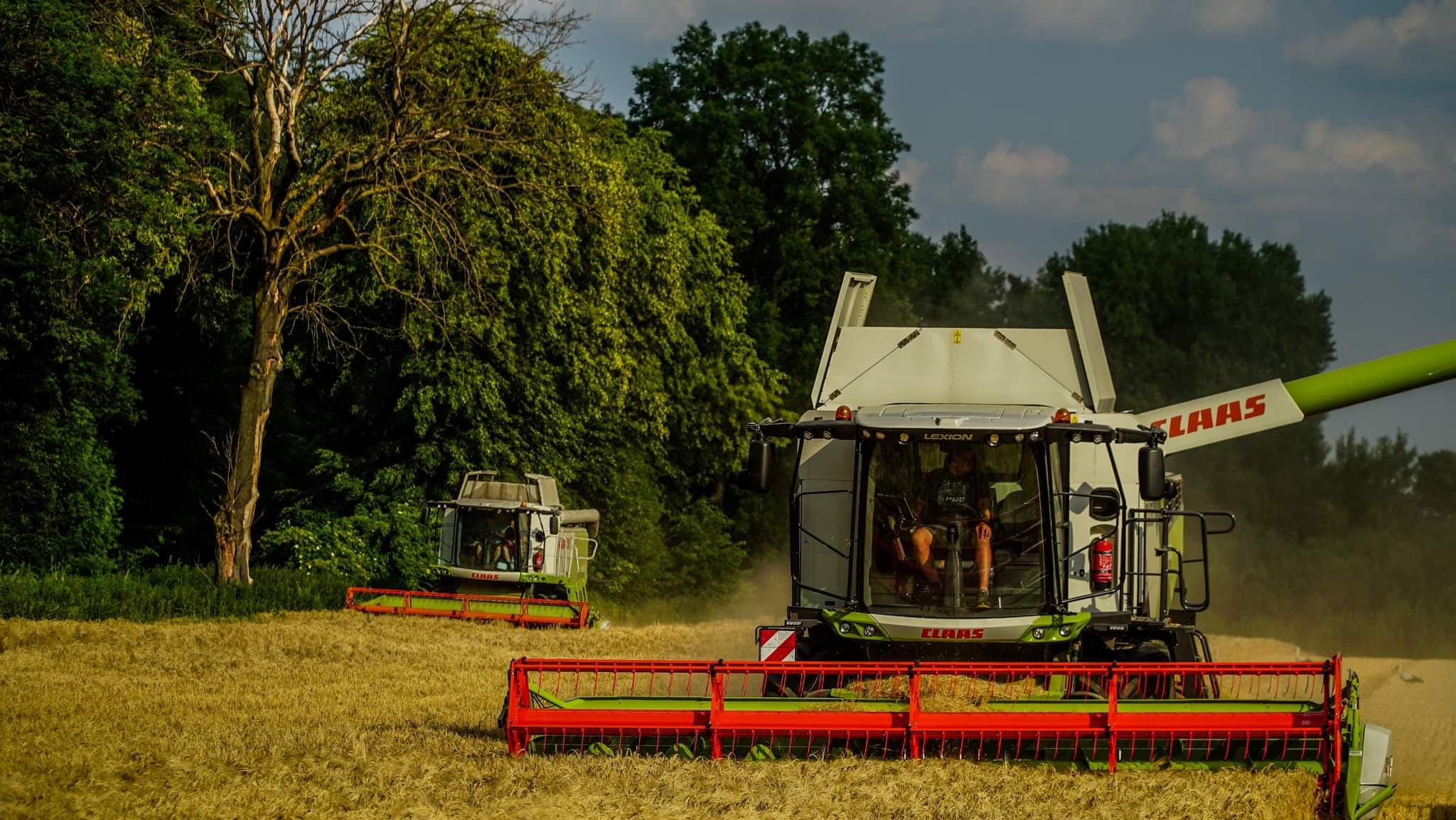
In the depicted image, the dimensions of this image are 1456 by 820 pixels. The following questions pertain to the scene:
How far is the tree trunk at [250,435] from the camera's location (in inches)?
1006

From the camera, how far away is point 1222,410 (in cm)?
1500

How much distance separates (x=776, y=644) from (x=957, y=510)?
5.39 ft

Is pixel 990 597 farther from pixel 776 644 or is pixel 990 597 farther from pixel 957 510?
pixel 776 644

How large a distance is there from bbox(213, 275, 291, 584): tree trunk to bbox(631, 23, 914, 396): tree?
2163cm

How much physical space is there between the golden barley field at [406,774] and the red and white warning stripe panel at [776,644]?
1.77 m

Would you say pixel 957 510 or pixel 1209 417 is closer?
pixel 957 510

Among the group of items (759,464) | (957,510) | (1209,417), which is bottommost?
(957,510)

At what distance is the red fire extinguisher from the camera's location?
1202cm

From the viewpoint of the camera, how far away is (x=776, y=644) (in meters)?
11.9

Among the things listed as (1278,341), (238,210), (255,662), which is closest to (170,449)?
(238,210)

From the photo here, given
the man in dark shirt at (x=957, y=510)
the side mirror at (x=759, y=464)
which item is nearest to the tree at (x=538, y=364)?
the side mirror at (x=759, y=464)

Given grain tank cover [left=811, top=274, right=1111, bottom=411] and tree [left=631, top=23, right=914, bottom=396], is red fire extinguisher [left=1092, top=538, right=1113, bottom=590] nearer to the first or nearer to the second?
grain tank cover [left=811, top=274, right=1111, bottom=411]

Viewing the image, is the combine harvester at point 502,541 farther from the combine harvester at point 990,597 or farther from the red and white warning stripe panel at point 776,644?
the red and white warning stripe panel at point 776,644

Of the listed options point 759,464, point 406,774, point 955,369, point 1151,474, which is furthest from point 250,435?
point 1151,474
